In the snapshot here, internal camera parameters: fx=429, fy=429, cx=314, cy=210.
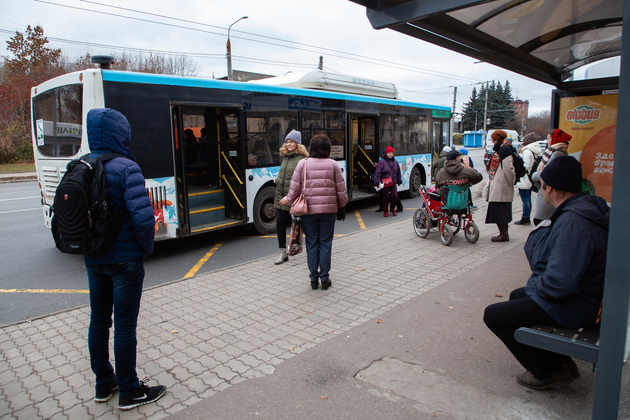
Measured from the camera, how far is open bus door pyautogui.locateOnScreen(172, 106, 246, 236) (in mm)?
7887

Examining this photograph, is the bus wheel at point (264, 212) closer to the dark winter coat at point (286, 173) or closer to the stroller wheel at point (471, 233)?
the dark winter coat at point (286, 173)

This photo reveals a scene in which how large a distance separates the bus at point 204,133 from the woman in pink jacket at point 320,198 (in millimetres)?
2742

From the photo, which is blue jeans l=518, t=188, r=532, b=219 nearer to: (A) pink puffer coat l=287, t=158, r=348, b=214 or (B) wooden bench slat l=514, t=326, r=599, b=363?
(A) pink puffer coat l=287, t=158, r=348, b=214

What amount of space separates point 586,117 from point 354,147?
734cm

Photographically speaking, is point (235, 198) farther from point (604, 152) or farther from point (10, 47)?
point (10, 47)

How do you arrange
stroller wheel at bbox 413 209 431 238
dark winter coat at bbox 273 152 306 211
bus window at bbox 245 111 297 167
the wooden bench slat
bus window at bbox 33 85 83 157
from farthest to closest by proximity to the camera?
bus window at bbox 245 111 297 167 → stroller wheel at bbox 413 209 431 238 → bus window at bbox 33 85 83 157 → dark winter coat at bbox 273 152 306 211 → the wooden bench slat

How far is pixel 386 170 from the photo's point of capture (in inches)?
400

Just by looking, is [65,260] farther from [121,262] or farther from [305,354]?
[305,354]

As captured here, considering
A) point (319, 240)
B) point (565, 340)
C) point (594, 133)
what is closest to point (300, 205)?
point (319, 240)

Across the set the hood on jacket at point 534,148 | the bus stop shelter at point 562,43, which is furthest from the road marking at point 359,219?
the bus stop shelter at point 562,43

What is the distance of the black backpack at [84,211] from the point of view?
106 inches

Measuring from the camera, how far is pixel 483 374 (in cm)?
334

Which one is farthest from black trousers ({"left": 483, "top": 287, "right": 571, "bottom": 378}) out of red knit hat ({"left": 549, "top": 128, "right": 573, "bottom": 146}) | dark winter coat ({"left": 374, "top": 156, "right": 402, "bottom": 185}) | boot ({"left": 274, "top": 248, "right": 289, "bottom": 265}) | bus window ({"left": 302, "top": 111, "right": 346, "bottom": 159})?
dark winter coat ({"left": 374, "top": 156, "right": 402, "bottom": 185})

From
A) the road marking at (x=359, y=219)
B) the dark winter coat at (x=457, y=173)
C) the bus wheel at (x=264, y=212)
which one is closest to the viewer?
the dark winter coat at (x=457, y=173)
